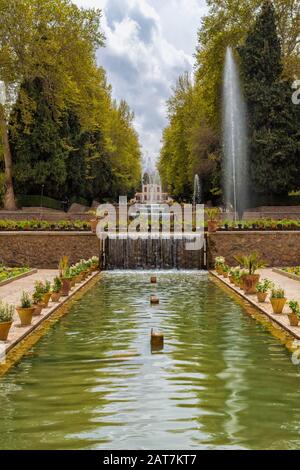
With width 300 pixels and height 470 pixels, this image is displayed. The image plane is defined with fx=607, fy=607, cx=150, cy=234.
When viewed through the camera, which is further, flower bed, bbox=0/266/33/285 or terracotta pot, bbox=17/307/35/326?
flower bed, bbox=0/266/33/285

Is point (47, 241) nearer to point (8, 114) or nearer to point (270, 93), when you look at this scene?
point (8, 114)

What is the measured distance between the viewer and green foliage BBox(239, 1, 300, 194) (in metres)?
37.8

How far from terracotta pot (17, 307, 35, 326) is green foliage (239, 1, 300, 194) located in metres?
27.7

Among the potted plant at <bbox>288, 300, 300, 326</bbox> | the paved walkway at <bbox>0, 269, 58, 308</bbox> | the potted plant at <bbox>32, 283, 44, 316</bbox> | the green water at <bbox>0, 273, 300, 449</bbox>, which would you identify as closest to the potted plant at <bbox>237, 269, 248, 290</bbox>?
the green water at <bbox>0, 273, 300, 449</bbox>

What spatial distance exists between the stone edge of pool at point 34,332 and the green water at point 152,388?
0.63ft

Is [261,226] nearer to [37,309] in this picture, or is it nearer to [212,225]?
[212,225]

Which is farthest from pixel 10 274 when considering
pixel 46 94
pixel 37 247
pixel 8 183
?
pixel 46 94

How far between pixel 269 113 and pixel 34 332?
2965 centimetres

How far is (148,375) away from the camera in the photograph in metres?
8.70

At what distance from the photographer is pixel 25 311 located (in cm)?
1220

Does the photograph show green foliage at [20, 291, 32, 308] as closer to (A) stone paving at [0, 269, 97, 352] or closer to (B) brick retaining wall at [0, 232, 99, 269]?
(A) stone paving at [0, 269, 97, 352]

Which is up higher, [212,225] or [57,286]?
[212,225]

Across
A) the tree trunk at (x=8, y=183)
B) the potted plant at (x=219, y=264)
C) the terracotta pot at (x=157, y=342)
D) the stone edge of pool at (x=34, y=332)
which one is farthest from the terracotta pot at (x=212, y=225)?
the tree trunk at (x=8, y=183)

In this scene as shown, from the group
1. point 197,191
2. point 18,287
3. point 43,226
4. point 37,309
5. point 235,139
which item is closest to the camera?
point 37,309
